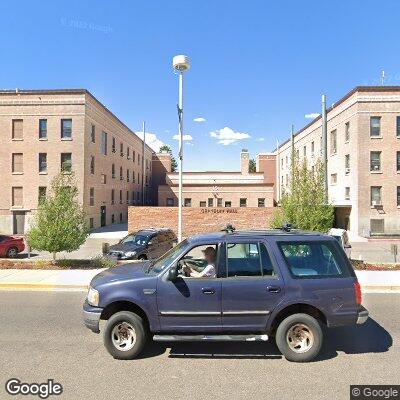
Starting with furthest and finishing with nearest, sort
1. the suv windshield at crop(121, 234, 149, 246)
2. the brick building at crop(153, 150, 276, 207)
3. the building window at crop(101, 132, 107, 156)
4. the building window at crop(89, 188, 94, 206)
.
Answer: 1. the brick building at crop(153, 150, 276, 207)
2. the building window at crop(101, 132, 107, 156)
3. the building window at crop(89, 188, 94, 206)
4. the suv windshield at crop(121, 234, 149, 246)

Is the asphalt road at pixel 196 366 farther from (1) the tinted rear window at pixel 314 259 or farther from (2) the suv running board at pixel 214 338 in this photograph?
(1) the tinted rear window at pixel 314 259

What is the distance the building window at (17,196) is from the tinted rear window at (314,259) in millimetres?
31406

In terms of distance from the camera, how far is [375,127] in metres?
29.1

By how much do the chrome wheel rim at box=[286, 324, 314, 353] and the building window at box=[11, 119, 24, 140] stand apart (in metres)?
33.0

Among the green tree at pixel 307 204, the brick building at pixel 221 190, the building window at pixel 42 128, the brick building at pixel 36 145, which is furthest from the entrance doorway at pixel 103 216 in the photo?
the green tree at pixel 307 204

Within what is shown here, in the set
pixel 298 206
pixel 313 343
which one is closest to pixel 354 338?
pixel 313 343

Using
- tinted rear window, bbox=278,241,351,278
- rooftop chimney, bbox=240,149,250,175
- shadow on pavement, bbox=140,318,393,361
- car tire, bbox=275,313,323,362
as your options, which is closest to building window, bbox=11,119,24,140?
shadow on pavement, bbox=140,318,393,361

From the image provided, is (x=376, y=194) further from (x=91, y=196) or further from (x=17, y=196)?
(x=17, y=196)

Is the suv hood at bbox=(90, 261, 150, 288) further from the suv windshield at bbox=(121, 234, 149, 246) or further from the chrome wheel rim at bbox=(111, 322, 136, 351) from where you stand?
the suv windshield at bbox=(121, 234, 149, 246)

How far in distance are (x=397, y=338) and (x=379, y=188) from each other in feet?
85.7

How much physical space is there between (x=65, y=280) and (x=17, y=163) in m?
Answer: 25.1

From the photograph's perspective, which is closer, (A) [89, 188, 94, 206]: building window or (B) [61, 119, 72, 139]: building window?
(B) [61, 119, 72, 139]: building window

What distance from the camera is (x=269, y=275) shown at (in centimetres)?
561

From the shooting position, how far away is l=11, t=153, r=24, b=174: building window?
103 feet
